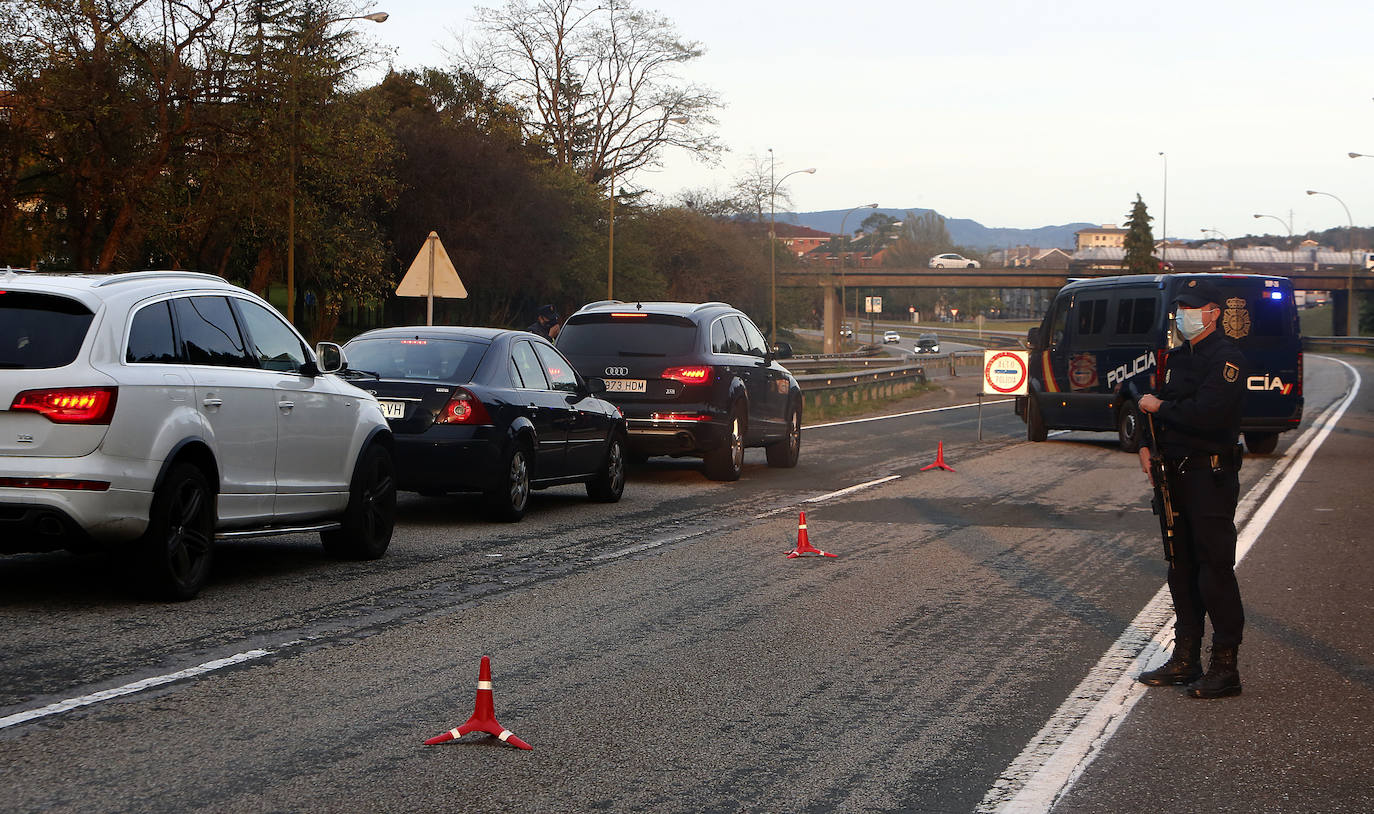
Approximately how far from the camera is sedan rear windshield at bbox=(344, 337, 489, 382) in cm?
1231

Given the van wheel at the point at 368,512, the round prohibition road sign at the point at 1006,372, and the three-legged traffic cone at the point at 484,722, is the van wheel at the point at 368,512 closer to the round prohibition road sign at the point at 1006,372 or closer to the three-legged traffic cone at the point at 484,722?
the three-legged traffic cone at the point at 484,722

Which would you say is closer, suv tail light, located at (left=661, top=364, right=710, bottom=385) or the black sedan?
the black sedan

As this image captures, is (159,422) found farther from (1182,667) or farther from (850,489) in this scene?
(850,489)

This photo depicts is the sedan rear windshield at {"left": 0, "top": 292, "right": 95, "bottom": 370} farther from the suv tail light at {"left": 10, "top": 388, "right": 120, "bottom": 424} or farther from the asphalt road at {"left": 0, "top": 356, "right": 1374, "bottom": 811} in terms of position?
the asphalt road at {"left": 0, "top": 356, "right": 1374, "bottom": 811}

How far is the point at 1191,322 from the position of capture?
6723 mm

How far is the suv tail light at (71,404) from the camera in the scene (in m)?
7.60

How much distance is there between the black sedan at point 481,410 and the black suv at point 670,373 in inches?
79.4

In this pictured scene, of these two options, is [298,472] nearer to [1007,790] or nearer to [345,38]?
[1007,790]

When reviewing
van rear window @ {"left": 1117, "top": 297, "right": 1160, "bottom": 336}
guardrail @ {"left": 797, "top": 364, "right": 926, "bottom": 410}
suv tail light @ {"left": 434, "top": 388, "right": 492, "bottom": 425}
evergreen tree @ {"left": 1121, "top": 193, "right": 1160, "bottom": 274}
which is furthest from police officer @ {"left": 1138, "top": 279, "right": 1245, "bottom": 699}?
evergreen tree @ {"left": 1121, "top": 193, "right": 1160, "bottom": 274}

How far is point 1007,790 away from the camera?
199 inches

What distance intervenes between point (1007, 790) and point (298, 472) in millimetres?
5734

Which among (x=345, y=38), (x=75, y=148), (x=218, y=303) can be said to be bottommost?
(x=218, y=303)

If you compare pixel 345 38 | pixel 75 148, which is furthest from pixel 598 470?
pixel 345 38

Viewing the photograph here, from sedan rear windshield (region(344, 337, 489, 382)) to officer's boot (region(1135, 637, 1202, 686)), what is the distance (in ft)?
22.1
